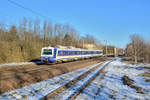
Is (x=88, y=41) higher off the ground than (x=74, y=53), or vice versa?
(x=88, y=41)

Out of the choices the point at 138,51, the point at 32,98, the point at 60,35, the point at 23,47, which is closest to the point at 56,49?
the point at 23,47

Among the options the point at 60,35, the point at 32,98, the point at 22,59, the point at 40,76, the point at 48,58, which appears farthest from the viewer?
the point at 60,35

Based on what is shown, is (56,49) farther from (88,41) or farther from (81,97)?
(88,41)


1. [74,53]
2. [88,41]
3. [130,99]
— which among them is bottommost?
[130,99]

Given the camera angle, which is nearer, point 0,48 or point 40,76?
point 40,76

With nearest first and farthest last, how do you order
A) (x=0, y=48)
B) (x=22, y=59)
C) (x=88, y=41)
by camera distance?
(x=0, y=48) → (x=22, y=59) → (x=88, y=41)

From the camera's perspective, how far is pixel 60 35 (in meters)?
61.4

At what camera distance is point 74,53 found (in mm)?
30062

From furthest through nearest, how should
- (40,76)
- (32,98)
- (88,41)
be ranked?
1. (88,41)
2. (40,76)
3. (32,98)

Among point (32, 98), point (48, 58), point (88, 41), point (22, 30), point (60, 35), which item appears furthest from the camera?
point (88, 41)

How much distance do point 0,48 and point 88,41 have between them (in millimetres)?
67440

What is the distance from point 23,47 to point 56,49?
1288 cm

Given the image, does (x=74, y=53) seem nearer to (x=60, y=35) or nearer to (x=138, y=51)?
(x=138, y=51)

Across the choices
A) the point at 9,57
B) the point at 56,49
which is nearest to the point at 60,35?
the point at 9,57
